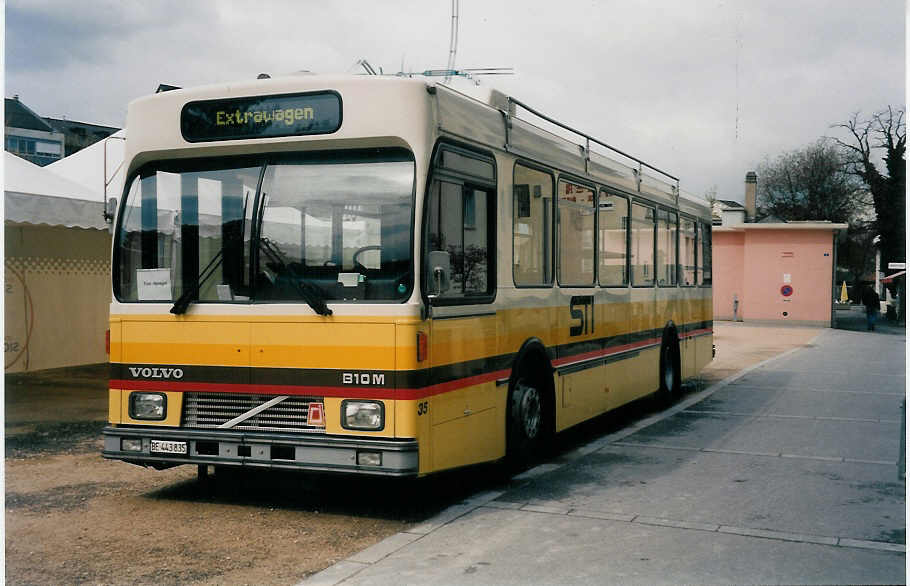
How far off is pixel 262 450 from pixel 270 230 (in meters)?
1.51

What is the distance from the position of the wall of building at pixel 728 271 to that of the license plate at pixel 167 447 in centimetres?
3738

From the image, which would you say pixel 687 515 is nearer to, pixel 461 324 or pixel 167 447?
pixel 461 324

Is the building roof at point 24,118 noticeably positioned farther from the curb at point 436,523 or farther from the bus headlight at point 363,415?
the bus headlight at point 363,415

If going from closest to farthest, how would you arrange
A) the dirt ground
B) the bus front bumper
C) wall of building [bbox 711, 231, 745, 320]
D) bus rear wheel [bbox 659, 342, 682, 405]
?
the dirt ground, the bus front bumper, bus rear wheel [bbox 659, 342, 682, 405], wall of building [bbox 711, 231, 745, 320]

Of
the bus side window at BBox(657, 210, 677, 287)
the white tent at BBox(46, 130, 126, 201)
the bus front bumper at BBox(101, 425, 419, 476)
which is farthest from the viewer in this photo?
the white tent at BBox(46, 130, 126, 201)

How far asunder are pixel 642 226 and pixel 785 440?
3.06 metres

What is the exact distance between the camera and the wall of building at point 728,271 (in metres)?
42.0

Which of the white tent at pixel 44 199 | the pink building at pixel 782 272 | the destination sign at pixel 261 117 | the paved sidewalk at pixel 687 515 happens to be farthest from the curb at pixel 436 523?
the pink building at pixel 782 272

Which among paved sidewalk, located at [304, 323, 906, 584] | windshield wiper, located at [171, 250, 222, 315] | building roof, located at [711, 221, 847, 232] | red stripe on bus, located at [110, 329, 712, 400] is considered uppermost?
building roof, located at [711, 221, 847, 232]

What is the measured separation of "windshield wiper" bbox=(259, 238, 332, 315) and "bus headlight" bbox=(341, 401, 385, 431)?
25.2 inches

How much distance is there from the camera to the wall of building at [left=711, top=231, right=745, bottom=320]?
42031 millimetres

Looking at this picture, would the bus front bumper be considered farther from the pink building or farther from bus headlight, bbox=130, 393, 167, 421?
the pink building

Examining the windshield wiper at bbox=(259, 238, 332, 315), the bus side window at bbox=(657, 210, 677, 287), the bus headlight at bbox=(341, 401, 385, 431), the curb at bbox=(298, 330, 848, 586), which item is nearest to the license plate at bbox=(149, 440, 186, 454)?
the bus headlight at bbox=(341, 401, 385, 431)

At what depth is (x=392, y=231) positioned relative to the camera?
21.5 feet
